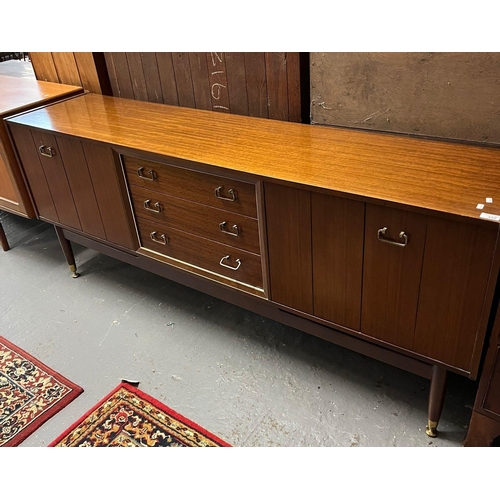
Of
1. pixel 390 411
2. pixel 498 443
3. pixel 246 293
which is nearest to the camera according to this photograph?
pixel 498 443

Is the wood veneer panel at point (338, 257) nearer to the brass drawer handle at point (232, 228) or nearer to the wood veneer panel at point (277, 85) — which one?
the brass drawer handle at point (232, 228)

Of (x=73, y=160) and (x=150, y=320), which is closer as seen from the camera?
(x=73, y=160)

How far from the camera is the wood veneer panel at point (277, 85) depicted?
1.85 meters

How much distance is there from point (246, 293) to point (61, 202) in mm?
1023

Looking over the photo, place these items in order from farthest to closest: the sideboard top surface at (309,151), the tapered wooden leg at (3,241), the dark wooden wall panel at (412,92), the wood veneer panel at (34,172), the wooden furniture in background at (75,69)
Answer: the tapered wooden leg at (3,241) → the wooden furniture in background at (75,69) → the wood veneer panel at (34,172) → the dark wooden wall panel at (412,92) → the sideboard top surface at (309,151)

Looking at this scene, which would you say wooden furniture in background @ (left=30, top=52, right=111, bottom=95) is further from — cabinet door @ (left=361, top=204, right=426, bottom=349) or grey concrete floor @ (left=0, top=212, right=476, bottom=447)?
cabinet door @ (left=361, top=204, right=426, bottom=349)

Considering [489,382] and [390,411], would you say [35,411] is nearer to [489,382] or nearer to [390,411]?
[390,411]

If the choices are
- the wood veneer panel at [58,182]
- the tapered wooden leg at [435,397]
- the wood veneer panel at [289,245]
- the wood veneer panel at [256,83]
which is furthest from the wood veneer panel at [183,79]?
the tapered wooden leg at [435,397]

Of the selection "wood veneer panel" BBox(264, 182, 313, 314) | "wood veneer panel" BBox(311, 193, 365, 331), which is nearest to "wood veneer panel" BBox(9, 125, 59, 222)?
"wood veneer panel" BBox(264, 182, 313, 314)

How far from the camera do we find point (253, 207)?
65.3 inches

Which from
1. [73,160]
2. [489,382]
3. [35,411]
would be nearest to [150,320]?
[35,411]

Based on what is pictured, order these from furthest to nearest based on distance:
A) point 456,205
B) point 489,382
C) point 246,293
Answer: point 246,293 < point 489,382 < point 456,205

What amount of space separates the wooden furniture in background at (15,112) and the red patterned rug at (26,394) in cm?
74

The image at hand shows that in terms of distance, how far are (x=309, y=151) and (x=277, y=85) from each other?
383 mm
